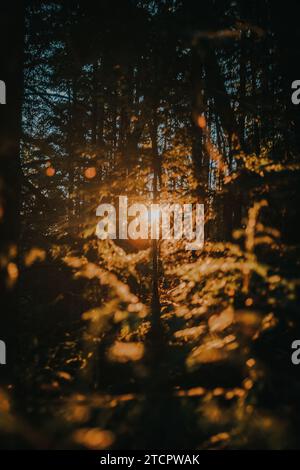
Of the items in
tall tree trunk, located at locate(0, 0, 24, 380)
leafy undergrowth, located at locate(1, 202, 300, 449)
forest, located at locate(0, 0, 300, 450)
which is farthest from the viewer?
tall tree trunk, located at locate(0, 0, 24, 380)

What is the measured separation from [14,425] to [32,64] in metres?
8.40

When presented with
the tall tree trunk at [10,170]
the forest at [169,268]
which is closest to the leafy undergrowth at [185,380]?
the forest at [169,268]

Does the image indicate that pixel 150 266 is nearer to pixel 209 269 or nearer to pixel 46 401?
pixel 209 269

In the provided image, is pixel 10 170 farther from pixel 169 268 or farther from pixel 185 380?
pixel 185 380

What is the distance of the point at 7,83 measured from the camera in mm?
3781

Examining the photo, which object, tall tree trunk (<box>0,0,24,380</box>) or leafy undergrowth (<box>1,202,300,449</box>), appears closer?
leafy undergrowth (<box>1,202,300,449</box>)

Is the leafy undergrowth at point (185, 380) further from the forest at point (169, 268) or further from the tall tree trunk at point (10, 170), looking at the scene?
the tall tree trunk at point (10, 170)

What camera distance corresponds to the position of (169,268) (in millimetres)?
4758

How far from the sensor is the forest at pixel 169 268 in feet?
9.16

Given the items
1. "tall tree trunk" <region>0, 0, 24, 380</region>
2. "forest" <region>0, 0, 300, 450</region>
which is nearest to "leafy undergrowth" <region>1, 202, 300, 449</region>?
"forest" <region>0, 0, 300, 450</region>

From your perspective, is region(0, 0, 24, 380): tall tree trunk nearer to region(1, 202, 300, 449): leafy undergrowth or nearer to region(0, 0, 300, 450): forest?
region(0, 0, 300, 450): forest

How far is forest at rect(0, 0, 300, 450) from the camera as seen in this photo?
2.79m
